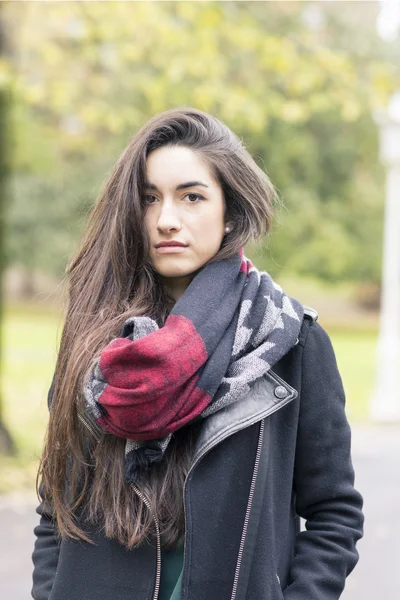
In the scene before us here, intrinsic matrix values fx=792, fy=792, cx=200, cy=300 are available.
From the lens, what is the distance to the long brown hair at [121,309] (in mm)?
1963

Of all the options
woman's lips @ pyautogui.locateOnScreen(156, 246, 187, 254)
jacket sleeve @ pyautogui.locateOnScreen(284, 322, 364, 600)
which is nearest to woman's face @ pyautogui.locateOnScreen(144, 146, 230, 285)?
woman's lips @ pyautogui.locateOnScreen(156, 246, 187, 254)

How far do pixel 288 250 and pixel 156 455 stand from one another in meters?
23.9

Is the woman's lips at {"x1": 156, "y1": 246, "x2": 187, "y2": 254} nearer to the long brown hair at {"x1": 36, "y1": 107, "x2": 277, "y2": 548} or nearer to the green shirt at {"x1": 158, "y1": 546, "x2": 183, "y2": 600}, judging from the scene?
the long brown hair at {"x1": 36, "y1": 107, "x2": 277, "y2": 548}

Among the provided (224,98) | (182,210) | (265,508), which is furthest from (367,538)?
(182,210)

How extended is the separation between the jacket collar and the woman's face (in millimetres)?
366

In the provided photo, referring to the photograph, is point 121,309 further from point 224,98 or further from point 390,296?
point 390,296

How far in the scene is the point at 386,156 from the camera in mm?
11883

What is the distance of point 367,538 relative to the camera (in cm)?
621

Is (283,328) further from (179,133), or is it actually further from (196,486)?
(179,133)

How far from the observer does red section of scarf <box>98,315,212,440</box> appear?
186cm

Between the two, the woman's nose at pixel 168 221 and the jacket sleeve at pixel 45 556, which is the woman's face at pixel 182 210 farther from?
the jacket sleeve at pixel 45 556

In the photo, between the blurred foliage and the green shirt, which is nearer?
the green shirt

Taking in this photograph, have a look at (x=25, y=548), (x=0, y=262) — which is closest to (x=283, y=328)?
(x=25, y=548)

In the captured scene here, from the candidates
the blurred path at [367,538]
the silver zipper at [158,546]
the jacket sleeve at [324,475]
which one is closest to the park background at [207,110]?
the jacket sleeve at [324,475]
